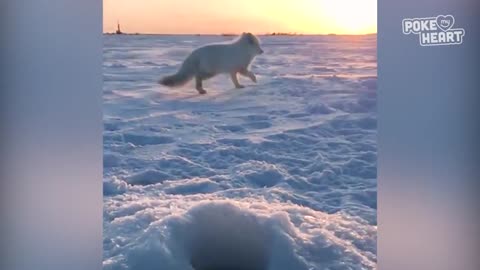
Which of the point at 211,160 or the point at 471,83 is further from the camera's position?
the point at 211,160

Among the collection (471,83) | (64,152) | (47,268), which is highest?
(471,83)

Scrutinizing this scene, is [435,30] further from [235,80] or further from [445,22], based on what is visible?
[235,80]

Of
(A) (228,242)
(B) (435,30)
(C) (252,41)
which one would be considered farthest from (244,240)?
(B) (435,30)

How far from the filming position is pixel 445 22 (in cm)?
204

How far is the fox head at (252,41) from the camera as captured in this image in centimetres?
217

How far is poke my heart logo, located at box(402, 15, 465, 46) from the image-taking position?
2039 millimetres

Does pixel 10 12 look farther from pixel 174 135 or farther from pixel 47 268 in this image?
pixel 47 268

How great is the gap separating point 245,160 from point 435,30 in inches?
23.6

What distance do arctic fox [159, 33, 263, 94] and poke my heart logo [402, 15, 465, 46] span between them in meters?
0.41

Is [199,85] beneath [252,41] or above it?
beneath

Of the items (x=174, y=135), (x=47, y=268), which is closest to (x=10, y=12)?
(x=174, y=135)

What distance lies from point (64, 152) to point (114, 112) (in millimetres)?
177

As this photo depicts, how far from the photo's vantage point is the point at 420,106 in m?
→ 2.06

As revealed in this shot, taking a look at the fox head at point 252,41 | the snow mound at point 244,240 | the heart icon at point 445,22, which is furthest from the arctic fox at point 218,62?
the heart icon at point 445,22
